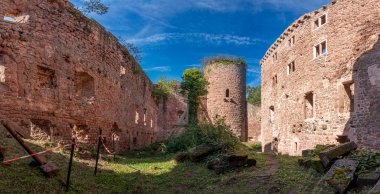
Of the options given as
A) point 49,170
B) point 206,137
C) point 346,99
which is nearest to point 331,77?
point 346,99

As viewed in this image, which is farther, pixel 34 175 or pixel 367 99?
pixel 367 99

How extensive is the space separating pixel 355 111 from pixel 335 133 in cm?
150

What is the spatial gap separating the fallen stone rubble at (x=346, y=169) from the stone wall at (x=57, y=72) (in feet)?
27.2

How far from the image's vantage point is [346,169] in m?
6.36

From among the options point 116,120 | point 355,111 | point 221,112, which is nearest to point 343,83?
point 355,111

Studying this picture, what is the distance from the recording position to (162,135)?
A: 29.0 m

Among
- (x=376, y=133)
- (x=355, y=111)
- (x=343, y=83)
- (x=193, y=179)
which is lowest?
(x=193, y=179)

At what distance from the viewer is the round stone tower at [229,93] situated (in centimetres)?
2964

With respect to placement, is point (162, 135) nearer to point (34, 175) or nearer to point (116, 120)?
point (116, 120)

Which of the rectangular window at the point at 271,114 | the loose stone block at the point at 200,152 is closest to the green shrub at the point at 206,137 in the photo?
the loose stone block at the point at 200,152

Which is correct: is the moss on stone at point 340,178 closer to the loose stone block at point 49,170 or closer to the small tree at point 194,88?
the loose stone block at point 49,170

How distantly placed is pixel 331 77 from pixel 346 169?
31.0 ft

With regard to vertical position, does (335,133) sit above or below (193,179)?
above

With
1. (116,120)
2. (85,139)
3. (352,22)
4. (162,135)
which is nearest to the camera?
(85,139)
